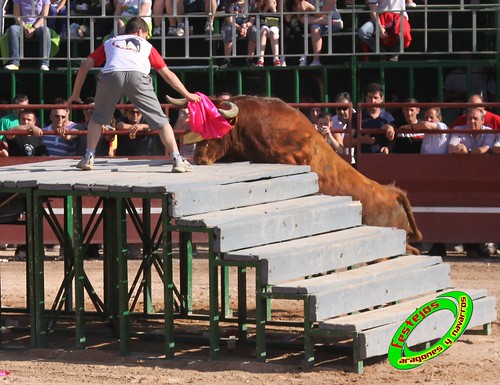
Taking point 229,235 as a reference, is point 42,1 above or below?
above

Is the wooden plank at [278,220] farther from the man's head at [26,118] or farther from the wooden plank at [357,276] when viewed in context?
the man's head at [26,118]

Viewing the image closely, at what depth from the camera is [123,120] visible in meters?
15.6

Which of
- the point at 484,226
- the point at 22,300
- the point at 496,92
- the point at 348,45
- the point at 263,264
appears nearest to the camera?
the point at 263,264

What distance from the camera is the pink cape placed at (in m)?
11.3

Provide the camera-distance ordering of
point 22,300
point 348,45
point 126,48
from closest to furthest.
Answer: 1. point 126,48
2. point 22,300
3. point 348,45

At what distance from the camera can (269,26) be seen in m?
17.3

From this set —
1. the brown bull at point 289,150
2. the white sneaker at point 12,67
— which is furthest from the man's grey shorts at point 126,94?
the white sneaker at point 12,67

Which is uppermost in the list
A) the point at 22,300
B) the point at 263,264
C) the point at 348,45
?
the point at 348,45

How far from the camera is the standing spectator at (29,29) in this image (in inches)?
688

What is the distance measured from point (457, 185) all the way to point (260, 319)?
20.2ft

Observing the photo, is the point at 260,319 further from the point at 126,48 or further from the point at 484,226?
the point at 484,226

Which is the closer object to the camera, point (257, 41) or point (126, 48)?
point (126, 48)

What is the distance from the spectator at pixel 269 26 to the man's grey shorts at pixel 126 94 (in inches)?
258

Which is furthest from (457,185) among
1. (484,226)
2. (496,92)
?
(496,92)
